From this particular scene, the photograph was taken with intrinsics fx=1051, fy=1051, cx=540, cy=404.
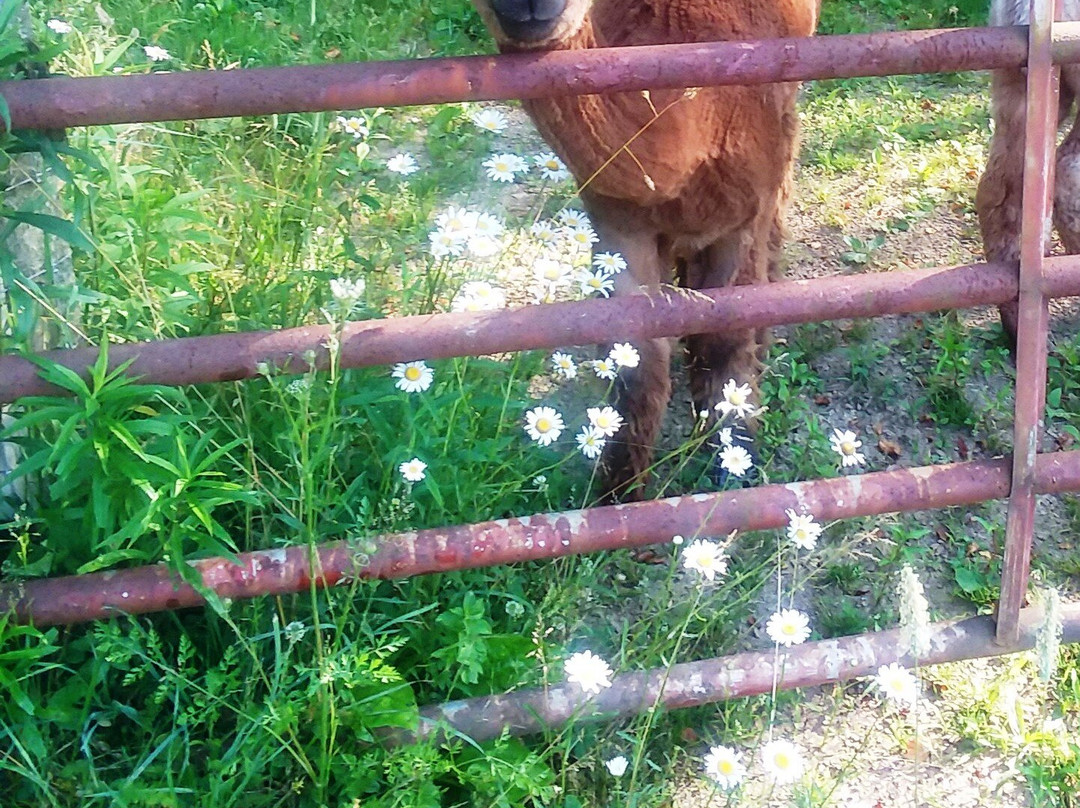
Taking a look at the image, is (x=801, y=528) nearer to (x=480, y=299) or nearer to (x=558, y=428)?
(x=558, y=428)

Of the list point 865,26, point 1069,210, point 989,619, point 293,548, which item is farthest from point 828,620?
point 865,26

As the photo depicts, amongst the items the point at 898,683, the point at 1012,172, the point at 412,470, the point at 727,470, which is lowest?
the point at 727,470

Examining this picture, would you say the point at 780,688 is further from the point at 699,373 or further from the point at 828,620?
the point at 699,373

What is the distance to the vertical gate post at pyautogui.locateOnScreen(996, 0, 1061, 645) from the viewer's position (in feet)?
5.71

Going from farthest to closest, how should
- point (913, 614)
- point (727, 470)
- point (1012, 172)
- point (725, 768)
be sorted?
point (1012, 172) → point (727, 470) → point (725, 768) → point (913, 614)

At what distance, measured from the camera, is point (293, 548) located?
1800 mm

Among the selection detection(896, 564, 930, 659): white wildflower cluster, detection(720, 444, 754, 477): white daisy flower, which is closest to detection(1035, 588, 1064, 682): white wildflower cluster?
detection(896, 564, 930, 659): white wildflower cluster

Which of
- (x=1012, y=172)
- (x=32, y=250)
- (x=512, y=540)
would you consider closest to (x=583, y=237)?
(x=512, y=540)

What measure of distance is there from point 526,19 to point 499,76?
0.95 feet

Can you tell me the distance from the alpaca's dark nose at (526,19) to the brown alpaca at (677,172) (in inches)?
4.2

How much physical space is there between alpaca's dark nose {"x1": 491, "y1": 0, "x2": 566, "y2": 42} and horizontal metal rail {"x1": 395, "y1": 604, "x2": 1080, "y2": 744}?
117 centimetres

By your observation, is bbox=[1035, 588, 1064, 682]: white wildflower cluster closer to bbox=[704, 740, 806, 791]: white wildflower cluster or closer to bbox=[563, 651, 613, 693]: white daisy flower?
bbox=[704, 740, 806, 791]: white wildflower cluster

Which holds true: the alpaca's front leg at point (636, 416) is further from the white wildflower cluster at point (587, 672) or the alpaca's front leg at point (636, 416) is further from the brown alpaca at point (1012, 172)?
the brown alpaca at point (1012, 172)

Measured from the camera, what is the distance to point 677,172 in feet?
8.30
